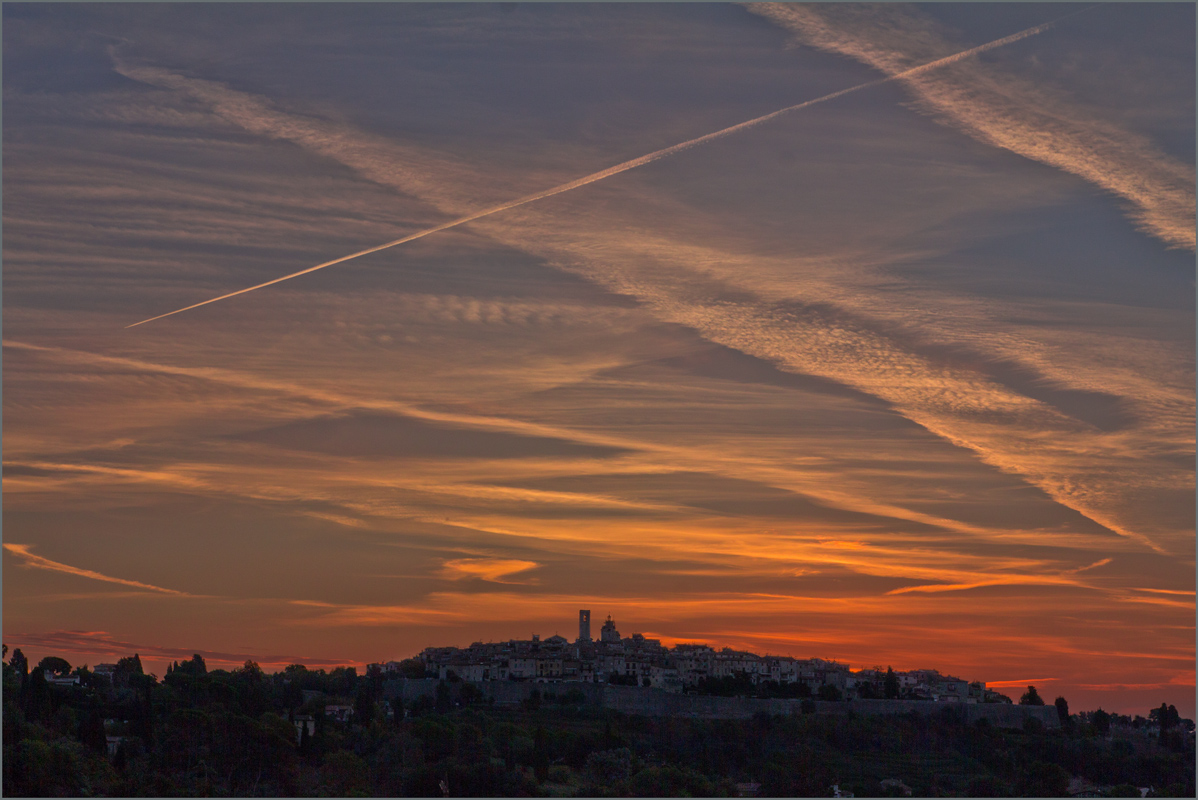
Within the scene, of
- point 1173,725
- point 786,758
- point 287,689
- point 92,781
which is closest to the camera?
point 92,781

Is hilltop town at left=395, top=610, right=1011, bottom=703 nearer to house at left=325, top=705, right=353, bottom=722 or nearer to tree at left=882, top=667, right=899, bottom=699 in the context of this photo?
tree at left=882, top=667, right=899, bottom=699

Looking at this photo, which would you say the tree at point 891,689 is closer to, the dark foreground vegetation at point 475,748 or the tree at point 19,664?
the dark foreground vegetation at point 475,748

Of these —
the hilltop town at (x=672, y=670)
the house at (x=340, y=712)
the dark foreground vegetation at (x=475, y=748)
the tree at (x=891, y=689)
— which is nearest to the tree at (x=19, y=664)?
the dark foreground vegetation at (x=475, y=748)

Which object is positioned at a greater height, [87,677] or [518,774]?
[87,677]

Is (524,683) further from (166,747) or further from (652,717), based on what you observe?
(166,747)

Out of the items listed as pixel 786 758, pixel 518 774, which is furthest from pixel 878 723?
A: pixel 518 774

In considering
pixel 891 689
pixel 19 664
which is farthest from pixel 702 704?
pixel 19 664

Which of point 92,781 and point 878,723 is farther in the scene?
point 878,723

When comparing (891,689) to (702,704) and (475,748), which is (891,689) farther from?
(475,748)
